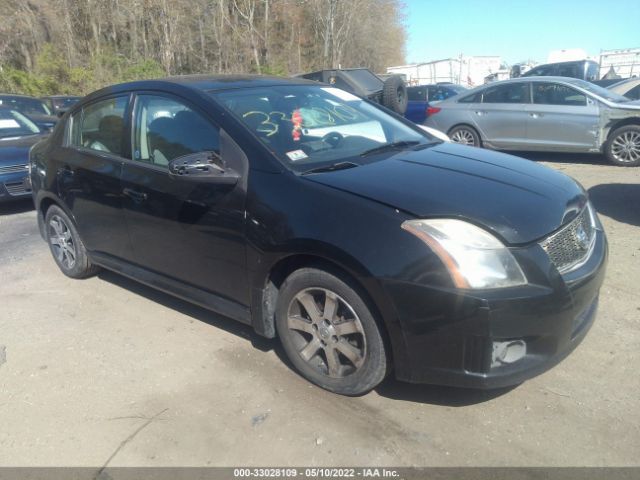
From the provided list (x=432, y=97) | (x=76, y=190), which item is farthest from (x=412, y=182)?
(x=432, y=97)

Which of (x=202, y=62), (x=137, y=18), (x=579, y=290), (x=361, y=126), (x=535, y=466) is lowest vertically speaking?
(x=535, y=466)

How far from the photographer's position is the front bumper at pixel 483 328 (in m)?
2.54

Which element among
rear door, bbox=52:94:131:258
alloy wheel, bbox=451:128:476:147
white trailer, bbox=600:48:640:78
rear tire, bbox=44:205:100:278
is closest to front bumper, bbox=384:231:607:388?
rear door, bbox=52:94:131:258

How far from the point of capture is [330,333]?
304cm

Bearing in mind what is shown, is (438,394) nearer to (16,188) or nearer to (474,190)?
(474,190)

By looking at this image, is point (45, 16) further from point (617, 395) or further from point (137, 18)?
point (617, 395)

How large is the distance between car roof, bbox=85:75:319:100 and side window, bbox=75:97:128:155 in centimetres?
13

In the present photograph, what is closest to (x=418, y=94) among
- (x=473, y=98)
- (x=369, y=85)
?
(x=369, y=85)

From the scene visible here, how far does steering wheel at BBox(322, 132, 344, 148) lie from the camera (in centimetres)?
360

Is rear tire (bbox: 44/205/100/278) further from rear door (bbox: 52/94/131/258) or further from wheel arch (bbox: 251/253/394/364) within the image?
wheel arch (bbox: 251/253/394/364)

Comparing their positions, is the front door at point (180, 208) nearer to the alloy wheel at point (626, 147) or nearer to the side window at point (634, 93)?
the alloy wheel at point (626, 147)

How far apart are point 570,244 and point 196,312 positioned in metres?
2.71

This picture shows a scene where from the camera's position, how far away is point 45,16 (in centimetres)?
2889

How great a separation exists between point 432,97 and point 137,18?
20.3m
